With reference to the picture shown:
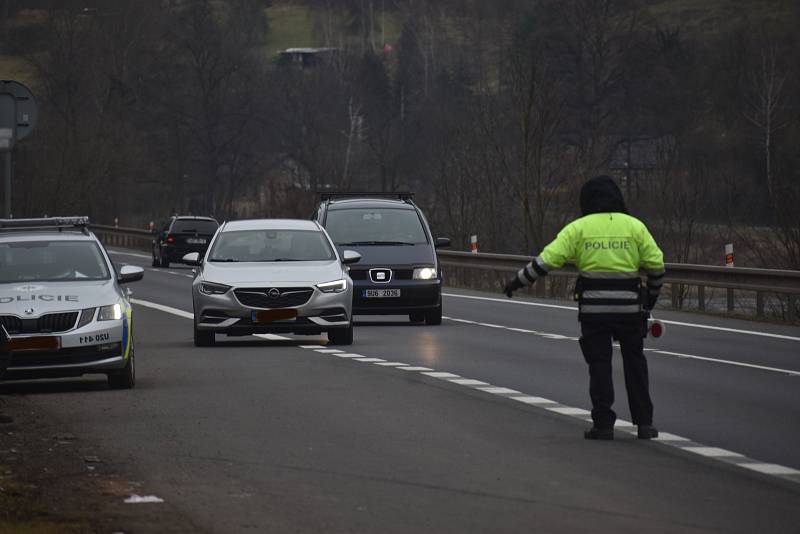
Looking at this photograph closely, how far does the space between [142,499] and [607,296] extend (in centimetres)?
393

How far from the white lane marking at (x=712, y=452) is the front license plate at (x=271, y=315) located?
9.52 m

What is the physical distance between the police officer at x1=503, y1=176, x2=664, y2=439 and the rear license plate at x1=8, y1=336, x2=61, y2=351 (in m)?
4.80

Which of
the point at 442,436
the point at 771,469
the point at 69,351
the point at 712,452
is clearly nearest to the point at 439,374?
the point at 69,351

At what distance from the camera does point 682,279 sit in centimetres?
2973

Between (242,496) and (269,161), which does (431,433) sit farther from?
(269,161)

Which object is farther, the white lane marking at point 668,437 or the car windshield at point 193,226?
the car windshield at point 193,226

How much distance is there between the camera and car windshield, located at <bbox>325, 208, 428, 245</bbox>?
26328mm

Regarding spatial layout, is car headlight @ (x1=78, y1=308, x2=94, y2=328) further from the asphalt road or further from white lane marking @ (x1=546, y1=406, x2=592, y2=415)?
white lane marking @ (x1=546, y1=406, x2=592, y2=415)

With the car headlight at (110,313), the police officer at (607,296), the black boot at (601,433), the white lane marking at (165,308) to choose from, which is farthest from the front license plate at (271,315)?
the black boot at (601,433)

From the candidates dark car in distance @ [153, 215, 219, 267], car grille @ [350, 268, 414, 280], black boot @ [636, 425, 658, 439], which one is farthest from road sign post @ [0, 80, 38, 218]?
dark car in distance @ [153, 215, 219, 267]

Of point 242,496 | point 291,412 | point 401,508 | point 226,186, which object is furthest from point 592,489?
point 226,186

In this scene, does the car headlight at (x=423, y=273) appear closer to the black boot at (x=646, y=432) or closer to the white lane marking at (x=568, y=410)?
the white lane marking at (x=568, y=410)

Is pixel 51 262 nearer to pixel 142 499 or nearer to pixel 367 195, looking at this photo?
pixel 142 499

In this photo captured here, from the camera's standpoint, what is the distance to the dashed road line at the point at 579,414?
10.8 meters
